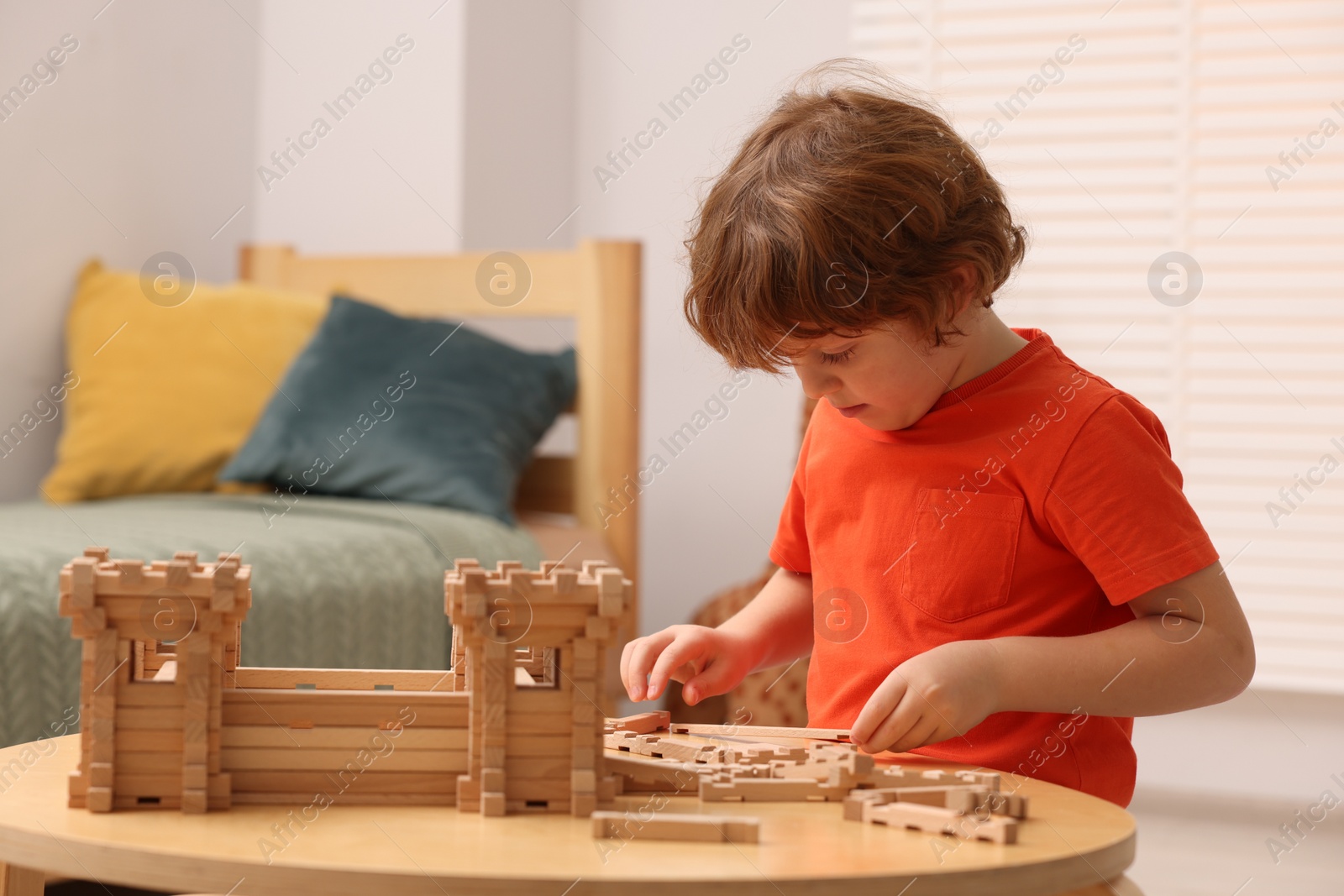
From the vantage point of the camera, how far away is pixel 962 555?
3.24 ft

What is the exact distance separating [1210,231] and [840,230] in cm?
190

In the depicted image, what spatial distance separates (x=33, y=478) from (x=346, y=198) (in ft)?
2.80

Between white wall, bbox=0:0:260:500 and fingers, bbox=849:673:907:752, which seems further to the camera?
white wall, bbox=0:0:260:500

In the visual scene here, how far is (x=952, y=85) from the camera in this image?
269cm

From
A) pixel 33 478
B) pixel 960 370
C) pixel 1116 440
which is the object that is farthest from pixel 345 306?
pixel 1116 440

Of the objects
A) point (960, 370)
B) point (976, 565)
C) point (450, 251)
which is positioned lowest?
point (976, 565)

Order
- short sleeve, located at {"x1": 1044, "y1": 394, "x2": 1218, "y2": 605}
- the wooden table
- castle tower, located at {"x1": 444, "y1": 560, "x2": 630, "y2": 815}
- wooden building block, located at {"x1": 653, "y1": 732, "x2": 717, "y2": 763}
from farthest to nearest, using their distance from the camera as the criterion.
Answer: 1. short sleeve, located at {"x1": 1044, "y1": 394, "x2": 1218, "y2": 605}
2. wooden building block, located at {"x1": 653, "y1": 732, "x2": 717, "y2": 763}
3. castle tower, located at {"x1": 444, "y1": 560, "x2": 630, "y2": 815}
4. the wooden table

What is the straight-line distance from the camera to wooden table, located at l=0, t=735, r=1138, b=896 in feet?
1.86

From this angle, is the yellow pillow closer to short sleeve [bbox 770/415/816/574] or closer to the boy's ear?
short sleeve [bbox 770/415/816/574]

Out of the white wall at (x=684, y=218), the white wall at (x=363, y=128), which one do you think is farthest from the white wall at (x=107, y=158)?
the white wall at (x=684, y=218)

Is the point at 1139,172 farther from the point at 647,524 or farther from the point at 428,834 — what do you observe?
the point at 428,834

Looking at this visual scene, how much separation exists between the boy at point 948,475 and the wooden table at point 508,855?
193 millimetres

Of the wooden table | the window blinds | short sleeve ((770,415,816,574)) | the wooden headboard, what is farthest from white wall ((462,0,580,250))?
the wooden table

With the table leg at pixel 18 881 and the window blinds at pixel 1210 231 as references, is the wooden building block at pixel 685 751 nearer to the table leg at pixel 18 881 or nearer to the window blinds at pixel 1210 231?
the table leg at pixel 18 881
